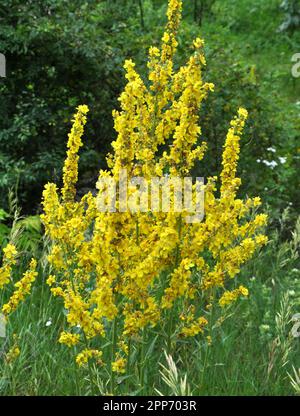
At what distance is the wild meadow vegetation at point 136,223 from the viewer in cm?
298

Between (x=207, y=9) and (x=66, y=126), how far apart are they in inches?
177

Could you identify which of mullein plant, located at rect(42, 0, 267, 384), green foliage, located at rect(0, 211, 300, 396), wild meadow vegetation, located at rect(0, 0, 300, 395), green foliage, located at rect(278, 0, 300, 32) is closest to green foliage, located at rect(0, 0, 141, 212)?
wild meadow vegetation, located at rect(0, 0, 300, 395)

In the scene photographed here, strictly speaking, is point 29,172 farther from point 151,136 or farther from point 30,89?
point 151,136

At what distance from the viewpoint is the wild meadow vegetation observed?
2982 mm

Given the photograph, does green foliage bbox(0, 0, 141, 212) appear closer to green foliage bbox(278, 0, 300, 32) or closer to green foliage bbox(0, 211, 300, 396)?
green foliage bbox(0, 211, 300, 396)

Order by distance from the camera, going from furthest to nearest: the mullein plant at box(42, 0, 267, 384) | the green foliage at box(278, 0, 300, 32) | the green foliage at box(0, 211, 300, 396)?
the green foliage at box(278, 0, 300, 32) → the green foliage at box(0, 211, 300, 396) → the mullein plant at box(42, 0, 267, 384)

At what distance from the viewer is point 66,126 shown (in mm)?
6172

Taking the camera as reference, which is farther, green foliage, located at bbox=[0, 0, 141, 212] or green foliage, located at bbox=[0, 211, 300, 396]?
green foliage, located at bbox=[0, 0, 141, 212]

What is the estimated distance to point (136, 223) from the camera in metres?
3.05

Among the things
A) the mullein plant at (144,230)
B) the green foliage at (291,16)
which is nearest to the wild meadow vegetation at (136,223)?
the mullein plant at (144,230)

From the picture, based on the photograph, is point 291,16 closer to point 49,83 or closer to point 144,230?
point 49,83

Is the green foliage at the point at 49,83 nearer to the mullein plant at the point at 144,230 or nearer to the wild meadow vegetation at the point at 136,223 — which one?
the wild meadow vegetation at the point at 136,223

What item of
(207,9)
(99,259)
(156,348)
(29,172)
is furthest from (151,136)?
(207,9)

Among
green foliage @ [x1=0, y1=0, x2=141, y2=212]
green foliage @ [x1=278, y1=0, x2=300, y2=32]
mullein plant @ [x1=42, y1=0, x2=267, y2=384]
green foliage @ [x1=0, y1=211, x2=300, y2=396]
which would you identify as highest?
green foliage @ [x1=278, y1=0, x2=300, y2=32]
